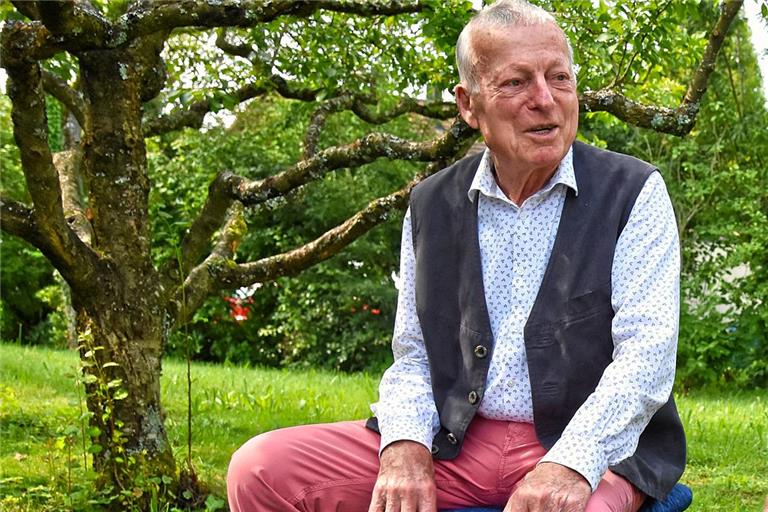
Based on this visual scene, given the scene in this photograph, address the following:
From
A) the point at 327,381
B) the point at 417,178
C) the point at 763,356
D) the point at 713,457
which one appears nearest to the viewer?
the point at 417,178

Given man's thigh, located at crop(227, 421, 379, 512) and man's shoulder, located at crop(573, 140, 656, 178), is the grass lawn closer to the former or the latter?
man's thigh, located at crop(227, 421, 379, 512)

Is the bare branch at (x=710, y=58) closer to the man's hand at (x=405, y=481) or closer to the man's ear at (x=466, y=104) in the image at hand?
the man's ear at (x=466, y=104)

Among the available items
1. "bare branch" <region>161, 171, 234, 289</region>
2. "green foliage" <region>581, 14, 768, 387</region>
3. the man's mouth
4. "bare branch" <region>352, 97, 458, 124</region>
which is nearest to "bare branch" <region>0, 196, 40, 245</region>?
"bare branch" <region>161, 171, 234, 289</region>

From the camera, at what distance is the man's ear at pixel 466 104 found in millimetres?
2746

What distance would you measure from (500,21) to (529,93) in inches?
7.8

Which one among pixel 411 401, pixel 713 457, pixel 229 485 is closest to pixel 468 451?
pixel 411 401

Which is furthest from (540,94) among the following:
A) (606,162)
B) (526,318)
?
(526,318)

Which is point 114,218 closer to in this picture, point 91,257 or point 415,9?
point 91,257

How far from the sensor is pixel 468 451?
8.28ft

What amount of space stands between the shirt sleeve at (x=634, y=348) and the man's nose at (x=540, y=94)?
316 millimetres

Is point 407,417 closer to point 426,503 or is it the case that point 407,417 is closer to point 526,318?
point 426,503

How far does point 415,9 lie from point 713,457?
2739 mm

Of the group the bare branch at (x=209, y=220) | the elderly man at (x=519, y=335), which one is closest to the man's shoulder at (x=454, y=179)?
the elderly man at (x=519, y=335)

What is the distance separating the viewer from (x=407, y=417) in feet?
8.33
